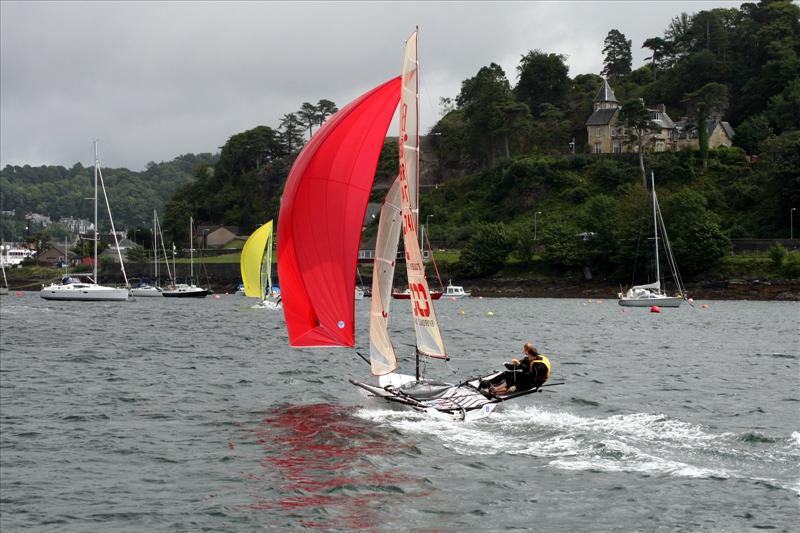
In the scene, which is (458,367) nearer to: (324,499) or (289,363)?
(289,363)

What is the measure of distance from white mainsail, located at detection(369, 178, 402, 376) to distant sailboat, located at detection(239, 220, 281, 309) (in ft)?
154

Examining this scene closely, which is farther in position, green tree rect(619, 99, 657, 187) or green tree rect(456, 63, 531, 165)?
green tree rect(456, 63, 531, 165)

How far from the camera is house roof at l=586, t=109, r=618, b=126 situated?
12225 cm

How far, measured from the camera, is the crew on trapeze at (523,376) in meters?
20.9

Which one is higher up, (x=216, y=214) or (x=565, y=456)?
(x=216, y=214)

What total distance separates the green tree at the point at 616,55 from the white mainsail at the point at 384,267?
14041cm

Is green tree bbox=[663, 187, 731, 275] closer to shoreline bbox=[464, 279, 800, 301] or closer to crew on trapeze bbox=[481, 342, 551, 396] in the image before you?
shoreline bbox=[464, 279, 800, 301]

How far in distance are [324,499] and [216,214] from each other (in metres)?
149

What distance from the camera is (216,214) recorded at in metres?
162

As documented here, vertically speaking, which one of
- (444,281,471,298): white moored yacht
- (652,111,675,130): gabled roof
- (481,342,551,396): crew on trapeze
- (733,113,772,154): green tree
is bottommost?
(481,342,551,396): crew on trapeze

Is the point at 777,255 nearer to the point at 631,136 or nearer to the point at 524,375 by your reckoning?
the point at 631,136

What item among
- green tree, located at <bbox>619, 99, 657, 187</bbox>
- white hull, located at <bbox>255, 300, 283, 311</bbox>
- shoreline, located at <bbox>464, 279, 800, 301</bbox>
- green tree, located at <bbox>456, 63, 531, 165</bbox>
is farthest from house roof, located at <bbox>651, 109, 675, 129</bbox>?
white hull, located at <bbox>255, 300, 283, 311</bbox>

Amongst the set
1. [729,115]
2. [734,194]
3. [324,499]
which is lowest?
[324,499]

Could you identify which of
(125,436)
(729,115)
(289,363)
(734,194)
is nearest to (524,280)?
(734,194)
